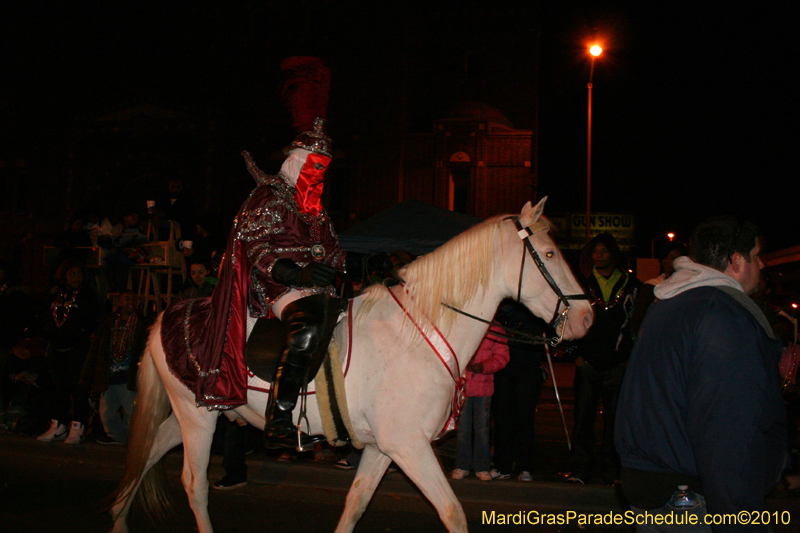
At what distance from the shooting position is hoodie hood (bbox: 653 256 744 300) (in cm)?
244

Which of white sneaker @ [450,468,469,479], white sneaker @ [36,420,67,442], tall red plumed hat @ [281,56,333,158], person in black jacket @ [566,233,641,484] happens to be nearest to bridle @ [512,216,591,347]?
tall red plumed hat @ [281,56,333,158]

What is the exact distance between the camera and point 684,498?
2.46m

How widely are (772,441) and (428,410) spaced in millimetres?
1864

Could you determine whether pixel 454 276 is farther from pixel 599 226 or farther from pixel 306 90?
pixel 599 226

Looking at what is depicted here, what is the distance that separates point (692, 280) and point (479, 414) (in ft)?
14.2

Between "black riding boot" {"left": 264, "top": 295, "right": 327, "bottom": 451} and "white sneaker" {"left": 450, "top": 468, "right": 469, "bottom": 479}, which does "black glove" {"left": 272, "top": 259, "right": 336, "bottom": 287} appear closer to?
"black riding boot" {"left": 264, "top": 295, "right": 327, "bottom": 451}

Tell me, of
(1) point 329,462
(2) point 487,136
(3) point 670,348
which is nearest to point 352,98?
(2) point 487,136

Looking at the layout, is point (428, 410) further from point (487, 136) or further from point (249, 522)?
point (487, 136)

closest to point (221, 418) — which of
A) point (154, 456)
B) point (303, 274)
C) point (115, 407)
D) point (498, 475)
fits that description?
point (115, 407)

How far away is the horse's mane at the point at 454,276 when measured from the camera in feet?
12.5

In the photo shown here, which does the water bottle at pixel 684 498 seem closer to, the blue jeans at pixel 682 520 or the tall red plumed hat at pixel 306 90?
the blue jeans at pixel 682 520

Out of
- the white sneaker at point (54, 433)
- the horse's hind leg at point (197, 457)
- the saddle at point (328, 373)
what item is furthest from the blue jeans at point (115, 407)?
the saddle at point (328, 373)

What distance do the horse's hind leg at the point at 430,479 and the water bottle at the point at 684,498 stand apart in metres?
1.28

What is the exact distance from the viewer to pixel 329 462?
7148mm
